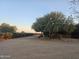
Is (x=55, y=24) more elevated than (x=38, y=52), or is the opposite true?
(x=55, y=24)

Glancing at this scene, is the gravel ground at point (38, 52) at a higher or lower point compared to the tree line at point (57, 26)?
lower

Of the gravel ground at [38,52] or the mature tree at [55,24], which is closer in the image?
the gravel ground at [38,52]

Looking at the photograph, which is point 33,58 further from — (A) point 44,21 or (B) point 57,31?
(A) point 44,21

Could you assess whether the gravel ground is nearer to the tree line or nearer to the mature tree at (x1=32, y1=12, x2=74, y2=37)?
the tree line

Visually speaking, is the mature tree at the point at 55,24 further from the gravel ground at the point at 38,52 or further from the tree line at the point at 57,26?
the gravel ground at the point at 38,52

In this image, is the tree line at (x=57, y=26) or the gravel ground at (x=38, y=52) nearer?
the gravel ground at (x=38, y=52)

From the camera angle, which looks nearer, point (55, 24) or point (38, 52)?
point (38, 52)

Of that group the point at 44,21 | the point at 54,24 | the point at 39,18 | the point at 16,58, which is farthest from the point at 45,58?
the point at 39,18

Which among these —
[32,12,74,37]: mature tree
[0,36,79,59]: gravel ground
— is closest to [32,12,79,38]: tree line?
[32,12,74,37]: mature tree

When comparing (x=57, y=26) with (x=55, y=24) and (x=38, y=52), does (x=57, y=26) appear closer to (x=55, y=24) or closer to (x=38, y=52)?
(x=55, y=24)

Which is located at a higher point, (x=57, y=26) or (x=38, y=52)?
(x=57, y=26)

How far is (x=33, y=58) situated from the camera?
49.2ft

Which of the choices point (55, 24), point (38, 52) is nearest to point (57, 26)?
point (55, 24)

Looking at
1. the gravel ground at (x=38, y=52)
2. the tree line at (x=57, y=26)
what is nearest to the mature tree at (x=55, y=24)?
the tree line at (x=57, y=26)
